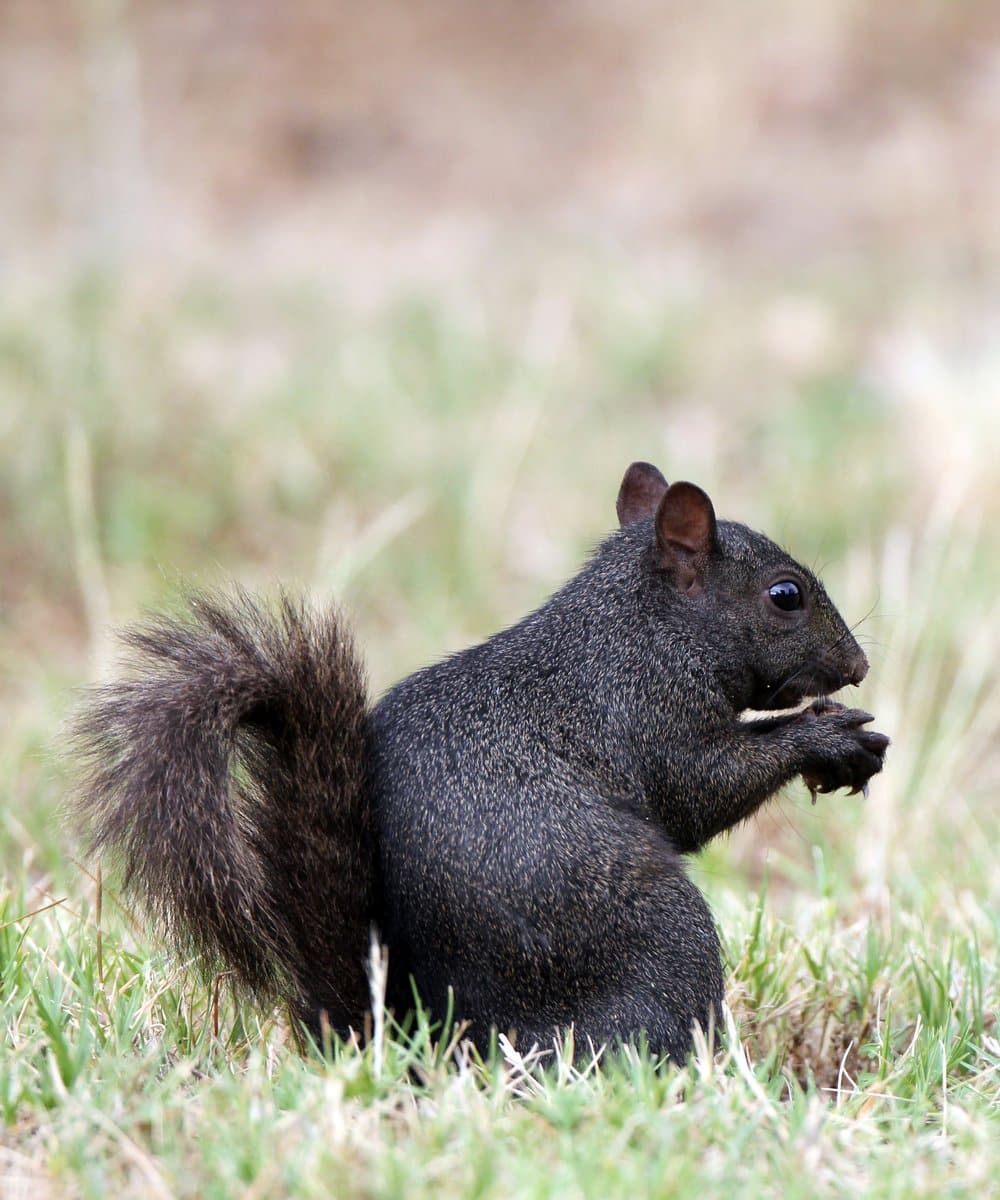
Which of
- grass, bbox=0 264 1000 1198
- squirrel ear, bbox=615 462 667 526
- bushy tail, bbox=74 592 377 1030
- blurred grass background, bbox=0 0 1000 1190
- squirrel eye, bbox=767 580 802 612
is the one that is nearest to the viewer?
grass, bbox=0 264 1000 1198

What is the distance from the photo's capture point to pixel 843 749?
293 centimetres

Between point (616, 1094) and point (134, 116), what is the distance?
11.3 m

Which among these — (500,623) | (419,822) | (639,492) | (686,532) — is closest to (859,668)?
(686,532)

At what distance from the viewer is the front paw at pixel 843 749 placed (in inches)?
115

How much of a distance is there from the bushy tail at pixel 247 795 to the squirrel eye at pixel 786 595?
2.82 feet

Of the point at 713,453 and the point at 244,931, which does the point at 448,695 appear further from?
the point at 713,453

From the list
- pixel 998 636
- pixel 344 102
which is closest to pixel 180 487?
pixel 998 636

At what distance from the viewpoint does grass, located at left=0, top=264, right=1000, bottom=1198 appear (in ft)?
6.95

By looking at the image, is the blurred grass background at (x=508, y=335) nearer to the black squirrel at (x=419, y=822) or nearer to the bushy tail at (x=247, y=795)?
the black squirrel at (x=419, y=822)

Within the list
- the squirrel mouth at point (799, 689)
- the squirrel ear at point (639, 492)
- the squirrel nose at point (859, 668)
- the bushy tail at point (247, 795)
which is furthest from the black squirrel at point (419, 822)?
the squirrel ear at point (639, 492)

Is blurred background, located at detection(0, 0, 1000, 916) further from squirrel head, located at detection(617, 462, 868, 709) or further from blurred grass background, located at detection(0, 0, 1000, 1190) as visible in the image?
squirrel head, located at detection(617, 462, 868, 709)

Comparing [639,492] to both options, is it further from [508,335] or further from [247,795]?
[508,335]

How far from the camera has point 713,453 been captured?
7.47m

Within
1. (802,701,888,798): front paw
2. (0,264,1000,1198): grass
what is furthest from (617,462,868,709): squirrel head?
(0,264,1000,1198): grass
